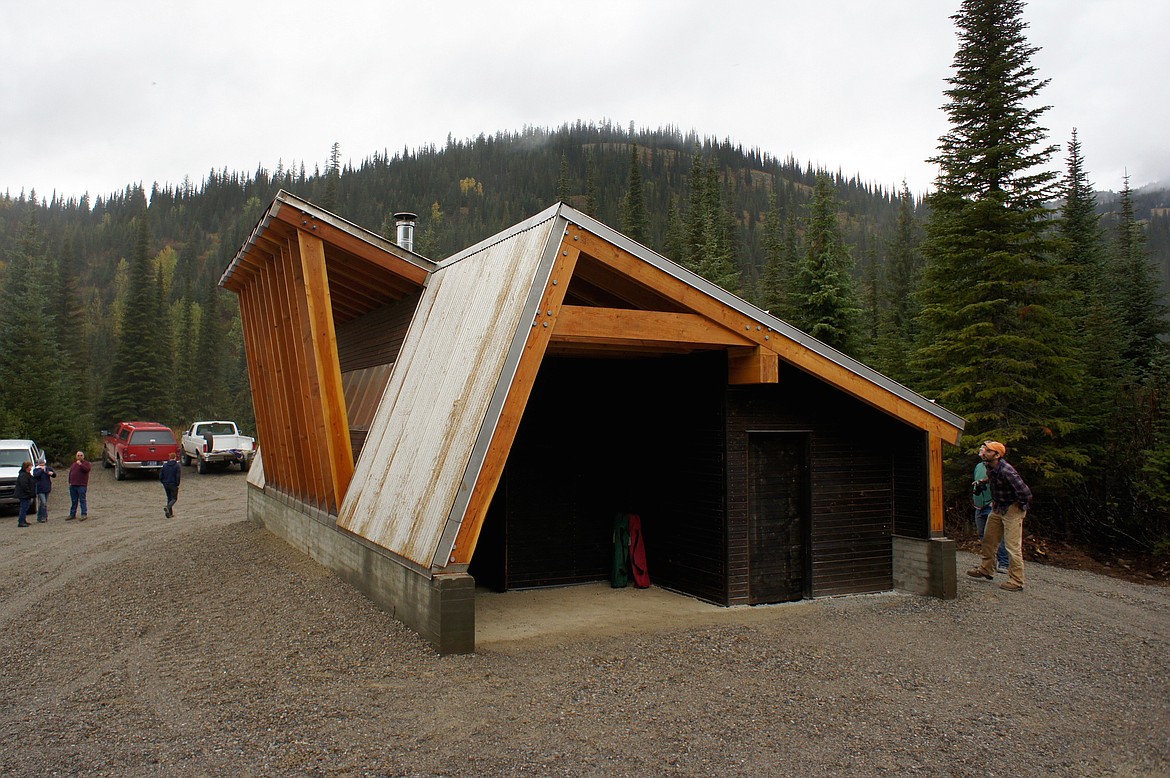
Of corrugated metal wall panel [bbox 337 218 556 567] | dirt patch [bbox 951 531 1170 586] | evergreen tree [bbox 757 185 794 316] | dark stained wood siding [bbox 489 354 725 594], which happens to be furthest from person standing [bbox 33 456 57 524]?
evergreen tree [bbox 757 185 794 316]

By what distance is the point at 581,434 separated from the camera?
415 inches

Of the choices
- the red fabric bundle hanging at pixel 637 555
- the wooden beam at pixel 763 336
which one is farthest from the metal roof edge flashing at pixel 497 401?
the red fabric bundle hanging at pixel 637 555

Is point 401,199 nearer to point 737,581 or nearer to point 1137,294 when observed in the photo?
point 1137,294

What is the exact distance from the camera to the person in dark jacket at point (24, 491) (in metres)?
16.9

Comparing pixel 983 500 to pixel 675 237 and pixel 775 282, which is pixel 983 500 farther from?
pixel 675 237

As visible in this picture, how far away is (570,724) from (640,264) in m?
4.65

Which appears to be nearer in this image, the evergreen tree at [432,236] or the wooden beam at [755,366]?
the wooden beam at [755,366]

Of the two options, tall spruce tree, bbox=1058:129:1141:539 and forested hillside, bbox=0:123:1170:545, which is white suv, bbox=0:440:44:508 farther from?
tall spruce tree, bbox=1058:129:1141:539

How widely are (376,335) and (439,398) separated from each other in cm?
507

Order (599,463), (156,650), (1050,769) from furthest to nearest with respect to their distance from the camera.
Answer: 1. (599,463)
2. (156,650)
3. (1050,769)

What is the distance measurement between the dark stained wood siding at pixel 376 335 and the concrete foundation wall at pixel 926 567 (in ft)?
25.3

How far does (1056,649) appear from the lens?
7559mm

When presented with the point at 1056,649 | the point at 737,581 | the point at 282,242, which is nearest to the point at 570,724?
the point at 737,581

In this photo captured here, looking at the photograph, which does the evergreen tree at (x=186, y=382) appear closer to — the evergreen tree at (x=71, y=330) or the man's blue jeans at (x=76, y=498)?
the evergreen tree at (x=71, y=330)
